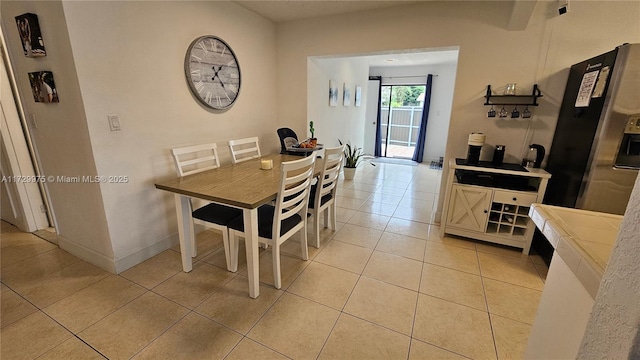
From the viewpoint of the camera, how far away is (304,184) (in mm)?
1954

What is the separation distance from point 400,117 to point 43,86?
273 inches

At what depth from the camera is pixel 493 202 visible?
2500 mm

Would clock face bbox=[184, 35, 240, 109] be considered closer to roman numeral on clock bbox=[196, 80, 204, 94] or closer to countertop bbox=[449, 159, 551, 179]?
roman numeral on clock bbox=[196, 80, 204, 94]

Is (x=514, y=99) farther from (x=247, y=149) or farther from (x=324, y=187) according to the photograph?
(x=247, y=149)

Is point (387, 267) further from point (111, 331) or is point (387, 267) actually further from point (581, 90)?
point (581, 90)

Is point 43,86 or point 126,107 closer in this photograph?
point 43,86

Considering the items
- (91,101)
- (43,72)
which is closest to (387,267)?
(91,101)

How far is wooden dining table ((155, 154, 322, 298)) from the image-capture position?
5.49 feet

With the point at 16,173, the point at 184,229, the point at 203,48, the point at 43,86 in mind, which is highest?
the point at 203,48

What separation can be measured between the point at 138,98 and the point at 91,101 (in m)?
0.32

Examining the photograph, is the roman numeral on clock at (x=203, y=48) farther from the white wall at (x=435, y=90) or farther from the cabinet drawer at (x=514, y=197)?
the white wall at (x=435, y=90)

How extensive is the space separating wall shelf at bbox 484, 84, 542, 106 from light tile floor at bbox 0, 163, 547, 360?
55.8 inches

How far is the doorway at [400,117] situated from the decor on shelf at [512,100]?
13.5 feet

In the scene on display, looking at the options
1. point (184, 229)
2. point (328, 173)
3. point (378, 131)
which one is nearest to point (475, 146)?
point (328, 173)
